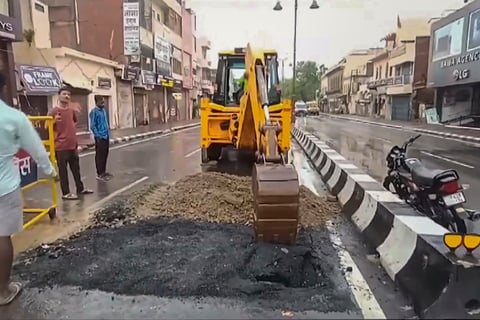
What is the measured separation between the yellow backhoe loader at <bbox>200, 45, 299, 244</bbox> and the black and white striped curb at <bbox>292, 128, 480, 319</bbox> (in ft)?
3.30

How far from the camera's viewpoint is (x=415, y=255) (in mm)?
3734

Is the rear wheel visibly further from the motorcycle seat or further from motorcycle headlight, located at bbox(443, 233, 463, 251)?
motorcycle headlight, located at bbox(443, 233, 463, 251)

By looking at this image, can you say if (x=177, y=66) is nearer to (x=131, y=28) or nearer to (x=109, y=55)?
(x=109, y=55)

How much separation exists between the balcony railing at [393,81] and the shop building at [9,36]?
39032mm

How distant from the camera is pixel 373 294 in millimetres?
3688

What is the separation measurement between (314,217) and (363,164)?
6.82 m

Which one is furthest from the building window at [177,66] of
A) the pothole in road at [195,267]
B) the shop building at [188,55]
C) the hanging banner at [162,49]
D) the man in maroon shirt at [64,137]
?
the pothole in road at [195,267]

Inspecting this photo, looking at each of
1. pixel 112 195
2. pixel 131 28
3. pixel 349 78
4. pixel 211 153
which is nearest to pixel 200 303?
pixel 112 195

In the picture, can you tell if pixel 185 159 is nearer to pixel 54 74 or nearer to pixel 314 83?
pixel 54 74

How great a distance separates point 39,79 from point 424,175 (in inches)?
783

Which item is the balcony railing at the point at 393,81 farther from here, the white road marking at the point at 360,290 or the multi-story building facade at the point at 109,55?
the white road marking at the point at 360,290

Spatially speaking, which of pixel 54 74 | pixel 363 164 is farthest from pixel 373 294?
pixel 54 74

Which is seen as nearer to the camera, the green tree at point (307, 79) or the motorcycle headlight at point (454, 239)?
the motorcycle headlight at point (454, 239)

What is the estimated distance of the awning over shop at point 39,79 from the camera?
780 inches
